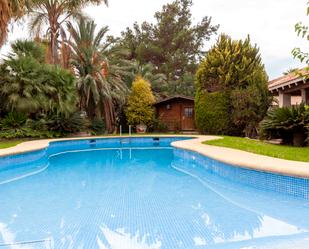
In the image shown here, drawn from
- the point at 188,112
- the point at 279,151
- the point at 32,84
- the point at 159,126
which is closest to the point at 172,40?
the point at 188,112

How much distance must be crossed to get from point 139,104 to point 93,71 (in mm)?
3899

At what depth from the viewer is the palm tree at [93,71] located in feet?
59.3

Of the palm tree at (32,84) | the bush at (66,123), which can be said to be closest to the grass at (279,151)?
the palm tree at (32,84)

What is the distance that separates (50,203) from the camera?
5.28m

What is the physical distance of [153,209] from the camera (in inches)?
191

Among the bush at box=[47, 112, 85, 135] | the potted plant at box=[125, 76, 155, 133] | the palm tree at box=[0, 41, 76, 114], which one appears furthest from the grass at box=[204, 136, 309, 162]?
the potted plant at box=[125, 76, 155, 133]

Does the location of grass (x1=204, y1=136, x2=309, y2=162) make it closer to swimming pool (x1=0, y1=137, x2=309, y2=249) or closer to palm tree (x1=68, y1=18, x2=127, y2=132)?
swimming pool (x1=0, y1=137, x2=309, y2=249)

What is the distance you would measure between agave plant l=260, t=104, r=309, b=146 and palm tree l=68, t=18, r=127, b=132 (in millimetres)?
10187

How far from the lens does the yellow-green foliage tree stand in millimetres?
20544

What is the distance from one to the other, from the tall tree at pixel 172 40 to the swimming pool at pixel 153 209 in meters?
24.6

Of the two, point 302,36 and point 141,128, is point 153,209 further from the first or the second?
point 141,128

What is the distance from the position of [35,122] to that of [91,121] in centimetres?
394

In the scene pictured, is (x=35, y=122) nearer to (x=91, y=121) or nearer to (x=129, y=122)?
(x=91, y=121)

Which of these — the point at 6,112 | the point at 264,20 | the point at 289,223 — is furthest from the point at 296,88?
the point at 6,112
